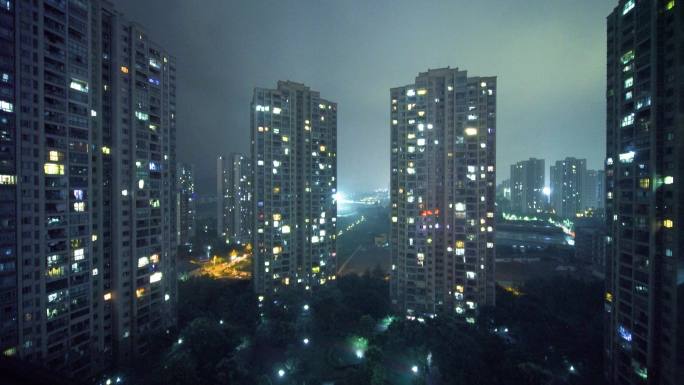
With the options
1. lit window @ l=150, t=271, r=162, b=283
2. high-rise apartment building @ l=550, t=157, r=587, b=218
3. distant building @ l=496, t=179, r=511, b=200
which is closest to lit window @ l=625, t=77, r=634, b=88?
lit window @ l=150, t=271, r=162, b=283

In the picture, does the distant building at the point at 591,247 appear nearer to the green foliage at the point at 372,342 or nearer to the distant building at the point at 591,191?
the green foliage at the point at 372,342

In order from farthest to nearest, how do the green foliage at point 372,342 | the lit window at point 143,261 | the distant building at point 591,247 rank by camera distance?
the distant building at point 591,247 < the lit window at point 143,261 < the green foliage at point 372,342

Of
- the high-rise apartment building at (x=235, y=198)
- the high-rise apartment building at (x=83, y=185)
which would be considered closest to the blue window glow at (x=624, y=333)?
the high-rise apartment building at (x=83, y=185)

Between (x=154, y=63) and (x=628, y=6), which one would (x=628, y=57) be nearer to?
(x=628, y=6)

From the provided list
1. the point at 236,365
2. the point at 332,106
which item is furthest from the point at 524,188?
the point at 236,365

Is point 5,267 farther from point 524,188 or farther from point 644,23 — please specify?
point 524,188
